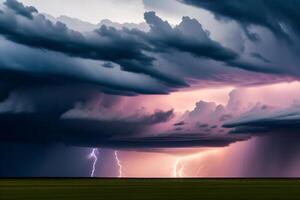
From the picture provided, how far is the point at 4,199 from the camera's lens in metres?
66.8

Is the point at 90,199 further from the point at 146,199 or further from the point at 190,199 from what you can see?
the point at 190,199

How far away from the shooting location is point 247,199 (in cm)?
6756

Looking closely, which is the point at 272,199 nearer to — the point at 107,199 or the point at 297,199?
the point at 297,199

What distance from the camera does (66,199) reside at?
6850cm

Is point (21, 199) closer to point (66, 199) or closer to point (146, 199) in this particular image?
point (66, 199)

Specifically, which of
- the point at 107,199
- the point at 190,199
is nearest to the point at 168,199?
the point at 190,199

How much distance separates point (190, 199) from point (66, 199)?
53.3 ft

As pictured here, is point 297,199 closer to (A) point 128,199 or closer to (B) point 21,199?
(A) point 128,199

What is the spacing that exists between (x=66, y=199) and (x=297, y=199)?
1186 inches

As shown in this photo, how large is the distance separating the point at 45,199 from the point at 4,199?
527 centimetres

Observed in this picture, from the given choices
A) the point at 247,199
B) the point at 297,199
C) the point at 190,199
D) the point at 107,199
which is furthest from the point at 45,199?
the point at 297,199

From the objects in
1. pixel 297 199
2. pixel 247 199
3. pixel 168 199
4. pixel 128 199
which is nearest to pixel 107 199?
pixel 128 199

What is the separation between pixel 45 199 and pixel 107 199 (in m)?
8.36

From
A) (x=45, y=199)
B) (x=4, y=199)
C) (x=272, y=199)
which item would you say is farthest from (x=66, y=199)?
(x=272, y=199)
